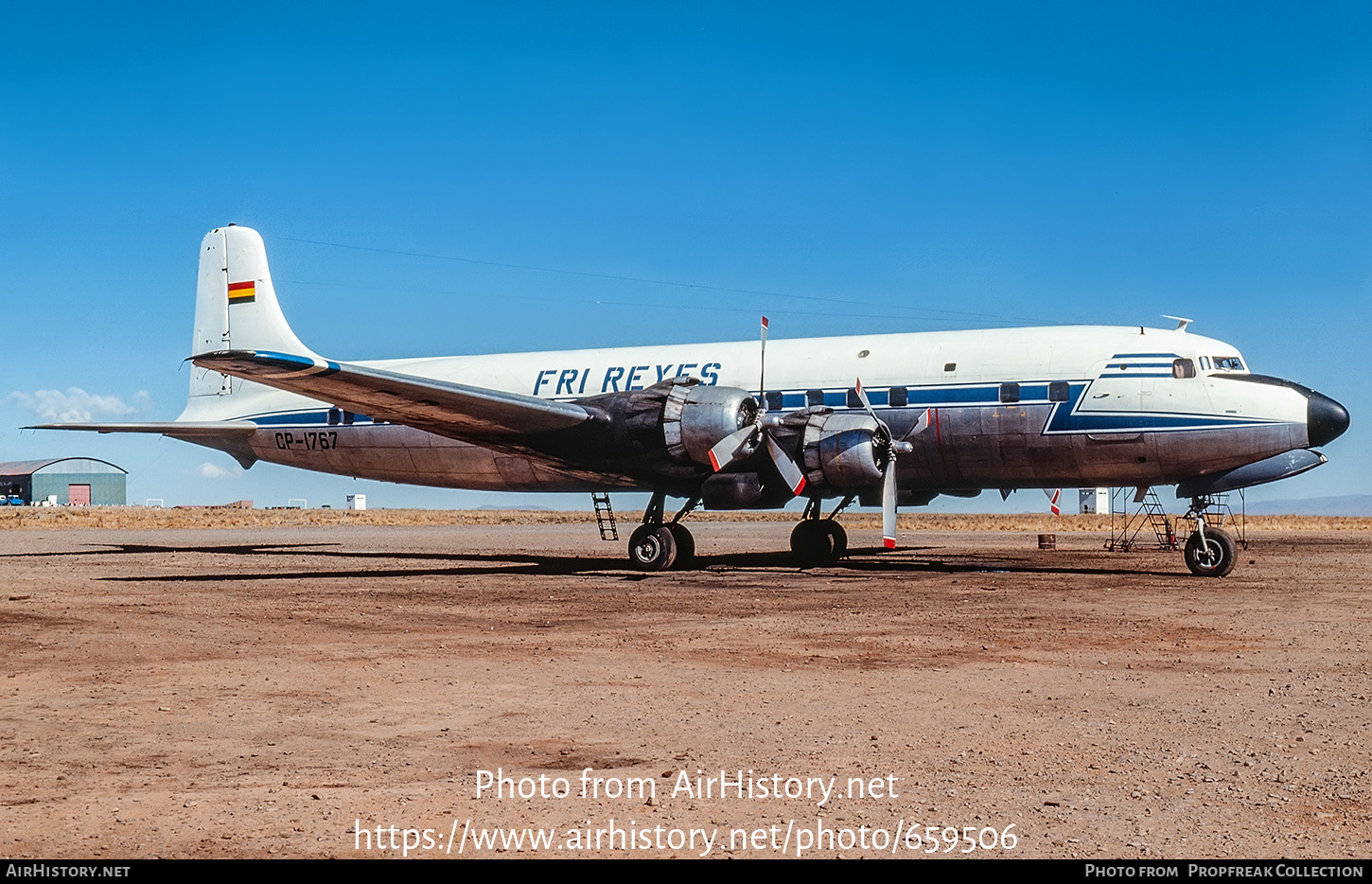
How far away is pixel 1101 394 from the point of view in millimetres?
19406

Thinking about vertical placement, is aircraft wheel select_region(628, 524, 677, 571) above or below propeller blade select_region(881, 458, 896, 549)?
below

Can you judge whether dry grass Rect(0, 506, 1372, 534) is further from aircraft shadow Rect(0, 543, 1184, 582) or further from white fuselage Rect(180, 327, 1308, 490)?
white fuselage Rect(180, 327, 1308, 490)

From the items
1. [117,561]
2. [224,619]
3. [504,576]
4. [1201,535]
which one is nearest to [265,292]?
[117,561]

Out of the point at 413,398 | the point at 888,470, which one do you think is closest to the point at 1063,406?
the point at 888,470

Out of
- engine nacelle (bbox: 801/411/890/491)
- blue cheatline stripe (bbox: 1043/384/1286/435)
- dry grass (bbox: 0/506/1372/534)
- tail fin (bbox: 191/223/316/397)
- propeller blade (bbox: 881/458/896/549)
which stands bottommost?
dry grass (bbox: 0/506/1372/534)

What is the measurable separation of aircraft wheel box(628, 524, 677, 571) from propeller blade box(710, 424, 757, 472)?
2.02m

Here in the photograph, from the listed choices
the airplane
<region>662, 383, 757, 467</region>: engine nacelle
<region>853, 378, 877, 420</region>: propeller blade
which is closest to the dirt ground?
the airplane

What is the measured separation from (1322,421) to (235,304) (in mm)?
23947

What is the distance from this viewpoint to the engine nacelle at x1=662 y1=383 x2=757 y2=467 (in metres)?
18.7

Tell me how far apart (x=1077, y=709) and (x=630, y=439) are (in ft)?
41.3

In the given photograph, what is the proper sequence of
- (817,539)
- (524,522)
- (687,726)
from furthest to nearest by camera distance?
(524,522) < (817,539) < (687,726)

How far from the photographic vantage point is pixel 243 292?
2817cm

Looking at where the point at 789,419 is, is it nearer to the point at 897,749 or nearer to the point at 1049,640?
the point at 1049,640

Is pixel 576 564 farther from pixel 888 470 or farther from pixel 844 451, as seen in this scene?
pixel 888 470
